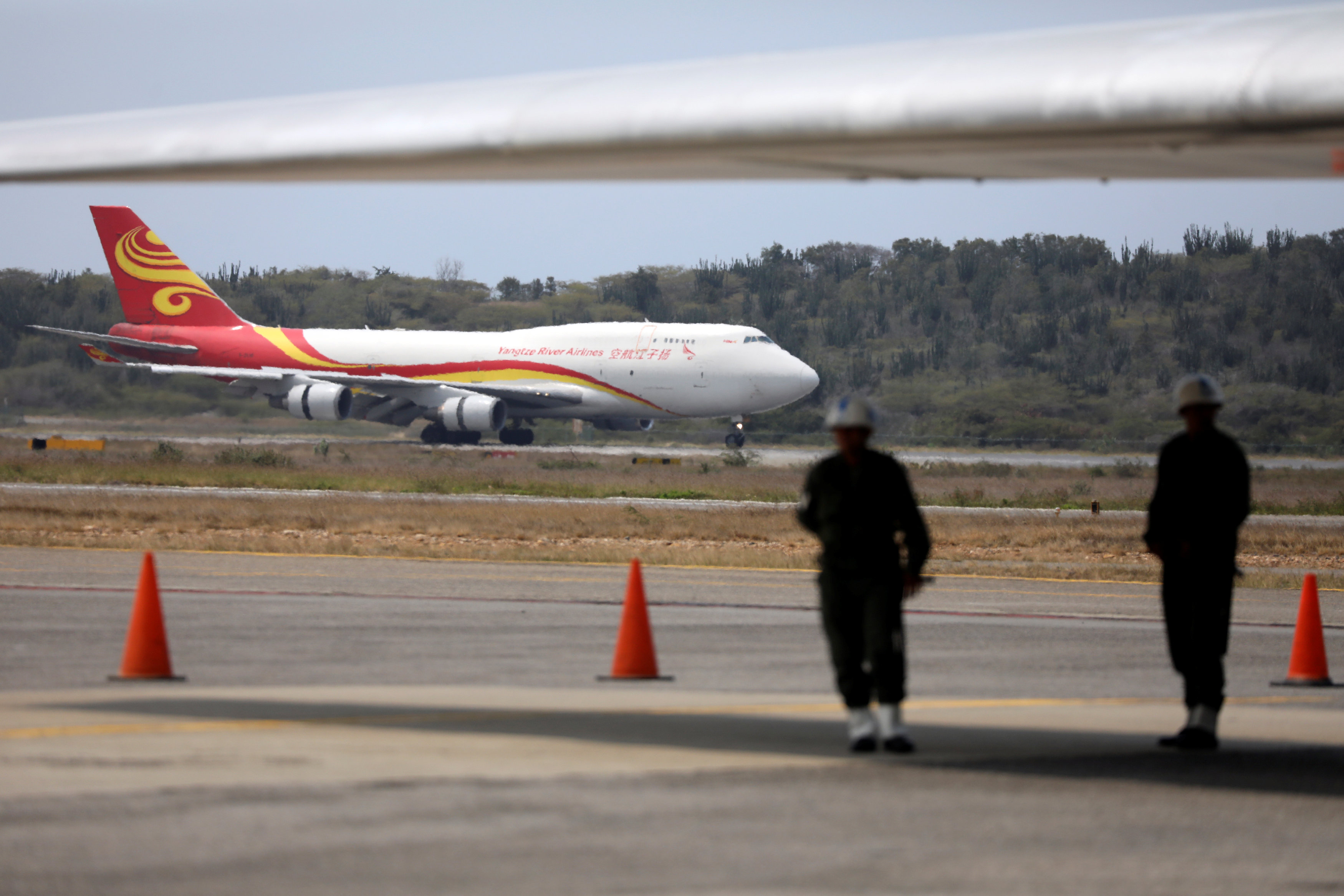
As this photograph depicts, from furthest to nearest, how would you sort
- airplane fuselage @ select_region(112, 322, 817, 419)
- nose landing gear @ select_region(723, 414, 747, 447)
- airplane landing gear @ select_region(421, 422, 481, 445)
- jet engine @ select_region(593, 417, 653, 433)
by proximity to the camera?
jet engine @ select_region(593, 417, 653, 433)
airplane landing gear @ select_region(421, 422, 481, 445)
nose landing gear @ select_region(723, 414, 747, 447)
airplane fuselage @ select_region(112, 322, 817, 419)

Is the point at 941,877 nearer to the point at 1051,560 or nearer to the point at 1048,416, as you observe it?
the point at 1051,560

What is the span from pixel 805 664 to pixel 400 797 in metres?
5.77

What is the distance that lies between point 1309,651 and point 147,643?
303 inches

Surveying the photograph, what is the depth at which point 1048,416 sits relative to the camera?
107 m

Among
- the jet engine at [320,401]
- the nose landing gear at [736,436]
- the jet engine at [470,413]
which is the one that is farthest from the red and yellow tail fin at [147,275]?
the nose landing gear at [736,436]

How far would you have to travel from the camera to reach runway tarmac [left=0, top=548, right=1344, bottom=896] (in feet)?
20.3

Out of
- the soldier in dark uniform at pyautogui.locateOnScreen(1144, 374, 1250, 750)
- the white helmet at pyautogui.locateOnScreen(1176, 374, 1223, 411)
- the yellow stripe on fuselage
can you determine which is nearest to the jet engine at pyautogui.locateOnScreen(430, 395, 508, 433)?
the yellow stripe on fuselage

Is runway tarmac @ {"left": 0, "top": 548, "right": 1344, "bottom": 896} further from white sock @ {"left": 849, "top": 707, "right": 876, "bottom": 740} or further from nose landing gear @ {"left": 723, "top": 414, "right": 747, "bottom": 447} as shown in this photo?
nose landing gear @ {"left": 723, "top": 414, "right": 747, "bottom": 447}

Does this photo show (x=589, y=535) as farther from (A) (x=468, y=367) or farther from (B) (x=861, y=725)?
(A) (x=468, y=367)

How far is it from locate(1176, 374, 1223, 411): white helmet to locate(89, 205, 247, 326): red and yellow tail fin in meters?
59.4

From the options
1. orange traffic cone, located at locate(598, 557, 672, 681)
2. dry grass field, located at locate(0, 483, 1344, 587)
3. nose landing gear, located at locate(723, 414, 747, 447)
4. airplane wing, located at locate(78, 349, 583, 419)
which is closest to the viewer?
orange traffic cone, located at locate(598, 557, 672, 681)

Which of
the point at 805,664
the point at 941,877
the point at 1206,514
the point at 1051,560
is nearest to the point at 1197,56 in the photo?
the point at 1206,514

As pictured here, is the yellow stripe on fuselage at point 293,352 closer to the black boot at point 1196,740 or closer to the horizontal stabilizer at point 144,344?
the horizontal stabilizer at point 144,344

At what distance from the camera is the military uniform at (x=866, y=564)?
852cm
